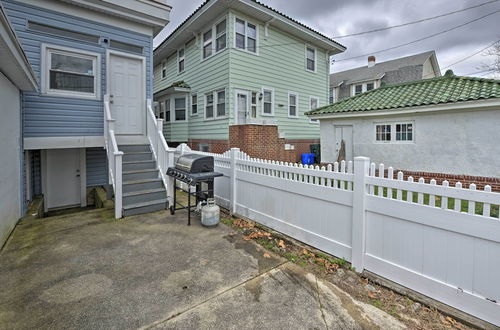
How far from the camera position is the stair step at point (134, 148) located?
23.0 ft

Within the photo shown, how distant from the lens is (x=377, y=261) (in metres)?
3.12

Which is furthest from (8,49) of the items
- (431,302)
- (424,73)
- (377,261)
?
(424,73)

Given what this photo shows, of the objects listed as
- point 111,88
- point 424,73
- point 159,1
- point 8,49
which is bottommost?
point 8,49

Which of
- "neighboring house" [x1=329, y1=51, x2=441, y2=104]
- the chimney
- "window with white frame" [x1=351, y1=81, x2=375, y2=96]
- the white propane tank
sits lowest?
the white propane tank

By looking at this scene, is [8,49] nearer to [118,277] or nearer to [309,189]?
[118,277]

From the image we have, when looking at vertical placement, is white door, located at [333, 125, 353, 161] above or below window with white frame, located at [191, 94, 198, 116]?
below

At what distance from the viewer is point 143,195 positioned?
19.6 feet

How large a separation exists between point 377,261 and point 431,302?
0.64 metres

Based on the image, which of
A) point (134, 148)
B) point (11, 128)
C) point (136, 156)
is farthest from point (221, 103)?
point (11, 128)

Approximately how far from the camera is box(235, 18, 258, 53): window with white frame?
1101cm

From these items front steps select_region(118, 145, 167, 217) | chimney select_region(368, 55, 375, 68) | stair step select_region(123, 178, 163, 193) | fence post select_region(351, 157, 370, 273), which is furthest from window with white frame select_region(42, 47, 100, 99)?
chimney select_region(368, 55, 375, 68)

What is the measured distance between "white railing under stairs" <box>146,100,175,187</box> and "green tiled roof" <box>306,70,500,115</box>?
A: 7.64 metres

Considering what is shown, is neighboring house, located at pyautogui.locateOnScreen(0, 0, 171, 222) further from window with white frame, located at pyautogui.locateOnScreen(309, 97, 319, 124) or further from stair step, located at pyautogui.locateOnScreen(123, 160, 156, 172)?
window with white frame, located at pyautogui.locateOnScreen(309, 97, 319, 124)

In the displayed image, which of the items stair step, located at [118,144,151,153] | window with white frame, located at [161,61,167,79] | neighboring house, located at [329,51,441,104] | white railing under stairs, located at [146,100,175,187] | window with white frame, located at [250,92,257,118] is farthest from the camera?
neighboring house, located at [329,51,441,104]
